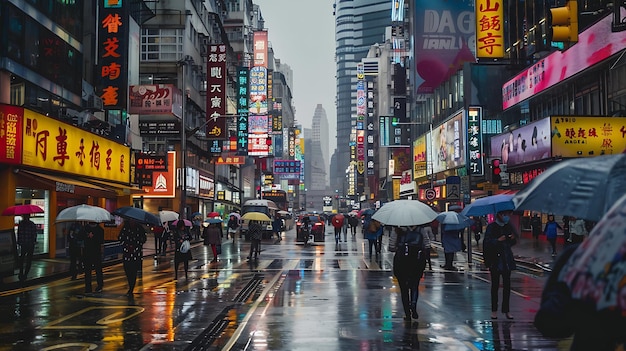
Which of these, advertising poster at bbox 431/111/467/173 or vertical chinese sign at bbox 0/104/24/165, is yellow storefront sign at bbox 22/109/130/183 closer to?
vertical chinese sign at bbox 0/104/24/165

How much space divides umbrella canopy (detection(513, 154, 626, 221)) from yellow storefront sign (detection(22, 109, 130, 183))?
24.1 meters

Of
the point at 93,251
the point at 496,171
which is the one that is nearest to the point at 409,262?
the point at 93,251

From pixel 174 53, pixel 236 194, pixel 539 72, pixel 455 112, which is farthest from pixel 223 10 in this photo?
pixel 539 72

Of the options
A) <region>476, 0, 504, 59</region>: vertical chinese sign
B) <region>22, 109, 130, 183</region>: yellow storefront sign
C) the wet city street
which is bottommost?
the wet city street

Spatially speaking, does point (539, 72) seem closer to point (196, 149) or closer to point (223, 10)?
point (196, 149)

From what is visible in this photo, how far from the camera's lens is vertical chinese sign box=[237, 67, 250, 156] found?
7219 cm

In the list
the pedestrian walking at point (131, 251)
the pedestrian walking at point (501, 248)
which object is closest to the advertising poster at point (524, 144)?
the pedestrian walking at point (501, 248)

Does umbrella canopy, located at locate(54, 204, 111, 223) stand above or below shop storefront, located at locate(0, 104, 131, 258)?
below

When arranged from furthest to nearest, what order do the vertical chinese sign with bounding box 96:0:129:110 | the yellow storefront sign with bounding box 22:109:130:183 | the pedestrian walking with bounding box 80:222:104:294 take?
the vertical chinese sign with bounding box 96:0:129:110
the yellow storefront sign with bounding box 22:109:130:183
the pedestrian walking with bounding box 80:222:104:294

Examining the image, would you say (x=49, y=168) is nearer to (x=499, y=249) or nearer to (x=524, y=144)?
(x=499, y=249)

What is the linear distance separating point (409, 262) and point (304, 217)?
31842mm

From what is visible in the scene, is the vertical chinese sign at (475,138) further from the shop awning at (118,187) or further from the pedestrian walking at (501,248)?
the pedestrian walking at (501,248)

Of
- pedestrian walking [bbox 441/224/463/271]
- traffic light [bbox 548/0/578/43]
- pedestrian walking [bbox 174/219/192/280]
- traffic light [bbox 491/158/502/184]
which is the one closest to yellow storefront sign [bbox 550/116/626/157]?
traffic light [bbox 491/158/502/184]

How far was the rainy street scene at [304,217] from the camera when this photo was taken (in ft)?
31.3
